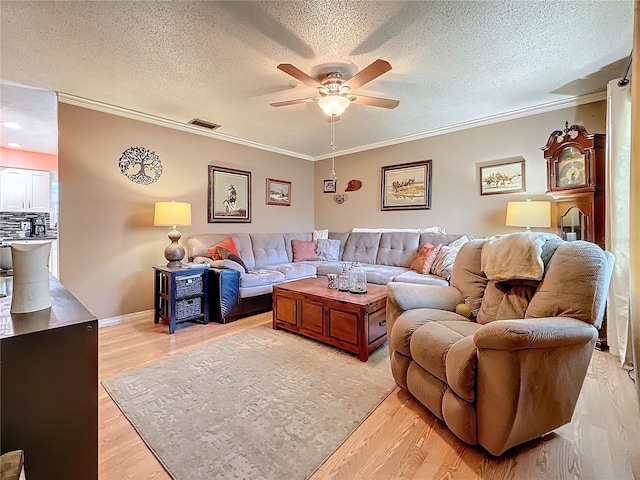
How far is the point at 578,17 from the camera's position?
1886mm

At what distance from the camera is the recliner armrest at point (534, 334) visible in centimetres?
129

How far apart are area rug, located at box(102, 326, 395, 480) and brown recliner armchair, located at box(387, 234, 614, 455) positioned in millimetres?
491

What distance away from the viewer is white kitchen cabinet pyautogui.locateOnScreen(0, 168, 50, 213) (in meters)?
4.59

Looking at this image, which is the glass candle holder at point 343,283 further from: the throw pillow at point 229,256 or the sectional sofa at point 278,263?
the throw pillow at point 229,256

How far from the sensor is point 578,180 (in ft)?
9.43

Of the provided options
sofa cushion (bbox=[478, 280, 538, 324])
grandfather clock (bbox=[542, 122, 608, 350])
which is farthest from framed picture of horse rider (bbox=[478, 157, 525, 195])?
sofa cushion (bbox=[478, 280, 538, 324])

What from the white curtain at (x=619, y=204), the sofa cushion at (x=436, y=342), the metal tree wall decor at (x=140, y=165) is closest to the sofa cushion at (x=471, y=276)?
the sofa cushion at (x=436, y=342)

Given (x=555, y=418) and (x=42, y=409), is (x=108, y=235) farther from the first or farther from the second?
(x=555, y=418)

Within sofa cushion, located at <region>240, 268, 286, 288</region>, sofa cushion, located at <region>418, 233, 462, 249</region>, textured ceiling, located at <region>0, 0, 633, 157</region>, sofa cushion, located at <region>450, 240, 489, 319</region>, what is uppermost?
textured ceiling, located at <region>0, 0, 633, 157</region>

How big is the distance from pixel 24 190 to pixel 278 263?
4.28 metres

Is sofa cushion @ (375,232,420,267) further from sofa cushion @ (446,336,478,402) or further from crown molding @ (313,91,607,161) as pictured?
sofa cushion @ (446,336,478,402)

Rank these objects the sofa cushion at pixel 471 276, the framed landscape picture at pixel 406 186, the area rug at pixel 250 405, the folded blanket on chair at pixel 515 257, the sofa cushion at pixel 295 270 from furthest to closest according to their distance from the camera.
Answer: the framed landscape picture at pixel 406 186, the sofa cushion at pixel 295 270, the sofa cushion at pixel 471 276, the folded blanket on chair at pixel 515 257, the area rug at pixel 250 405

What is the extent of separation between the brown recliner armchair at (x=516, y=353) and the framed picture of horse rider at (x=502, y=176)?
6.62ft

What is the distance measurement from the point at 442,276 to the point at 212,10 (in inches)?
130
